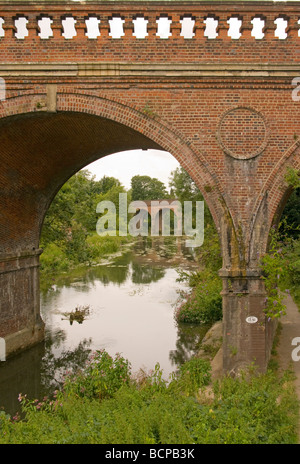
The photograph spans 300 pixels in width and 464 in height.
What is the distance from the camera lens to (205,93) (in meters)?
7.80

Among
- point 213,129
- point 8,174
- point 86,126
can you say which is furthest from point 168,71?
point 8,174

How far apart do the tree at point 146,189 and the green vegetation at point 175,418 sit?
8385cm

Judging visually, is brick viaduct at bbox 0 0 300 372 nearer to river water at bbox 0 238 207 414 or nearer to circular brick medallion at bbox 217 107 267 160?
circular brick medallion at bbox 217 107 267 160

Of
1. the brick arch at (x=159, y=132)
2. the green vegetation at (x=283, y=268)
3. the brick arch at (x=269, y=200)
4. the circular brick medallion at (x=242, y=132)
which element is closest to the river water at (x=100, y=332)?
the green vegetation at (x=283, y=268)

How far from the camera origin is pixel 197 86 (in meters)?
7.80

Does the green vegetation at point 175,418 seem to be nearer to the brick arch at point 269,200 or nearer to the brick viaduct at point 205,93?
the brick viaduct at point 205,93

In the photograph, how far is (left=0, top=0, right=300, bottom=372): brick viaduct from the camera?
766cm

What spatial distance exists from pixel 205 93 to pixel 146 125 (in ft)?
4.58

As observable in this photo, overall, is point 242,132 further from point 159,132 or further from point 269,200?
point 159,132

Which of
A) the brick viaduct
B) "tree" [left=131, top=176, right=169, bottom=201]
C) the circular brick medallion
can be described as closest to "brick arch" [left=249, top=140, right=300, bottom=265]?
the brick viaduct

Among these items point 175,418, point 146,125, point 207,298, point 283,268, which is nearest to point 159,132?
point 146,125

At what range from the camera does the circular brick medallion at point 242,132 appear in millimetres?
Result: 7742

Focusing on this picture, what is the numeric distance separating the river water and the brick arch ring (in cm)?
554

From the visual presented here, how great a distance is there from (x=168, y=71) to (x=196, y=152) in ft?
5.76
